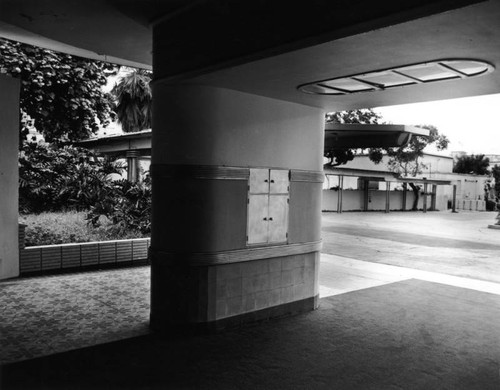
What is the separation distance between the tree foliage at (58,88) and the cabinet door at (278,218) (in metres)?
7.58

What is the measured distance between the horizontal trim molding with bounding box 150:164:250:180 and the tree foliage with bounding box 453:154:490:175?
58521mm

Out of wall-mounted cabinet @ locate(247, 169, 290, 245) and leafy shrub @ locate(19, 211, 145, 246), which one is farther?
leafy shrub @ locate(19, 211, 145, 246)

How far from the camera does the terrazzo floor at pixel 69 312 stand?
17.4 ft

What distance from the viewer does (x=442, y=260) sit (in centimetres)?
1242

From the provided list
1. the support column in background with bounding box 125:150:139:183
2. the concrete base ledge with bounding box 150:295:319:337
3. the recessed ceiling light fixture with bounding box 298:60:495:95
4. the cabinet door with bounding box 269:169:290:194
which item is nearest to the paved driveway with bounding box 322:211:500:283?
the concrete base ledge with bounding box 150:295:319:337

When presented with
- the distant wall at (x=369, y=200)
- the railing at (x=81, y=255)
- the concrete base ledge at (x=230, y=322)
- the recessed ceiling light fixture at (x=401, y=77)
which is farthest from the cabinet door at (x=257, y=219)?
the distant wall at (x=369, y=200)

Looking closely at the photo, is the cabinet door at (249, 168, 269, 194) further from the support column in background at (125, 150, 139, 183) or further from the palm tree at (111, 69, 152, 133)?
the palm tree at (111, 69, 152, 133)

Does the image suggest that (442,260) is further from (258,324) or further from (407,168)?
(407,168)

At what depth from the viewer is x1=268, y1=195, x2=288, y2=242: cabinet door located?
21.2ft

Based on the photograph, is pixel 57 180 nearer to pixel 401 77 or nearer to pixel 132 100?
pixel 401 77

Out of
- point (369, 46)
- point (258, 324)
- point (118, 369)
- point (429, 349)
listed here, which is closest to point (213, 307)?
point (258, 324)

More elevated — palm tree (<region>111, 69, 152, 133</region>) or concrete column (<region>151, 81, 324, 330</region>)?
palm tree (<region>111, 69, 152, 133</region>)

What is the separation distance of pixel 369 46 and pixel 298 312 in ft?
13.6

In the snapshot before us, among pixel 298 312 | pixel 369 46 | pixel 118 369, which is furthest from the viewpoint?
pixel 298 312
